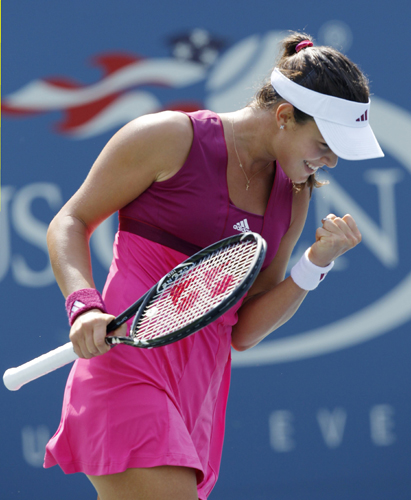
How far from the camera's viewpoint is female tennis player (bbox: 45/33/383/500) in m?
1.50

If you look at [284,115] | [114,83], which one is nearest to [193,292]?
[284,115]

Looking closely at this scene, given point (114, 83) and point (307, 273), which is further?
point (114, 83)

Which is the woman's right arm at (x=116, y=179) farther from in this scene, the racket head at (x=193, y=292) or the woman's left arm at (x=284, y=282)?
the woman's left arm at (x=284, y=282)

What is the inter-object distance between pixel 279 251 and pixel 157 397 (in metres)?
0.62

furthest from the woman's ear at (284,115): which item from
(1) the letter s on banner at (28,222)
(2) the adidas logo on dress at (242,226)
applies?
(1) the letter s on banner at (28,222)

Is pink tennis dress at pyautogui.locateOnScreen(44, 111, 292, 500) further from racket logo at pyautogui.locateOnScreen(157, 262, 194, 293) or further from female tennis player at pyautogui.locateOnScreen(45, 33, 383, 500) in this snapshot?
racket logo at pyautogui.locateOnScreen(157, 262, 194, 293)

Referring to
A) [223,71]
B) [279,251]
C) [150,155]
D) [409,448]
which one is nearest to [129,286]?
[150,155]

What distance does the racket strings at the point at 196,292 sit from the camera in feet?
4.73

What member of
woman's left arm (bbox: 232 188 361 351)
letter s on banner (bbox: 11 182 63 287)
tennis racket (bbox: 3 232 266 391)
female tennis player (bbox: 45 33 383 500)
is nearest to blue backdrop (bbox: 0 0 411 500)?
letter s on banner (bbox: 11 182 63 287)

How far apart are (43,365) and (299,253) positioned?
209 cm

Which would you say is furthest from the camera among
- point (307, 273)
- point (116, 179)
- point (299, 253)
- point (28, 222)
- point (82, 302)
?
point (299, 253)

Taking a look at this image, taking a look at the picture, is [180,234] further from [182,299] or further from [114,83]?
[114,83]

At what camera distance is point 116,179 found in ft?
5.29

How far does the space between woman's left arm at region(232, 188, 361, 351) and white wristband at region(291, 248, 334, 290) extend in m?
0.01
